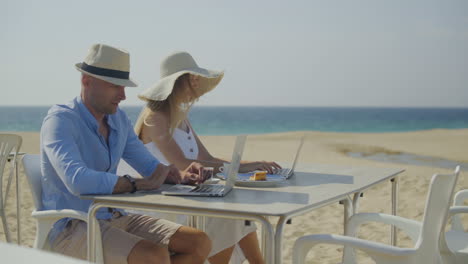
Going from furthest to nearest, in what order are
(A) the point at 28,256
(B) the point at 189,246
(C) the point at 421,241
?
(B) the point at 189,246 < (C) the point at 421,241 < (A) the point at 28,256

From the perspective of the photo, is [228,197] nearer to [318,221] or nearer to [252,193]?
[252,193]

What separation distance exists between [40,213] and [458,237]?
1857mm

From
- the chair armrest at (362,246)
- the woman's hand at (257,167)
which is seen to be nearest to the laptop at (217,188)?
the chair armrest at (362,246)

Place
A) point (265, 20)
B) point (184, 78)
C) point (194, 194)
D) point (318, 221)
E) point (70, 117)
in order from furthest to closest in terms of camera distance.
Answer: point (265, 20) < point (318, 221) < point (184, 78) < point (70, 117) < point (194, 194)

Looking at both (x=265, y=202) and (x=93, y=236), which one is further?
(x=93, y=236)

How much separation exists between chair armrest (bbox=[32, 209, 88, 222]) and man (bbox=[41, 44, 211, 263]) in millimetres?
66

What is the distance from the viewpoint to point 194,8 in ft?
157

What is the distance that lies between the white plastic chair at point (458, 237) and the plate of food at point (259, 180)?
0.77 m

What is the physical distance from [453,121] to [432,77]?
13.3 feet

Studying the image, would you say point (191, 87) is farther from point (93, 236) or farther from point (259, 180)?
point (93, 236)

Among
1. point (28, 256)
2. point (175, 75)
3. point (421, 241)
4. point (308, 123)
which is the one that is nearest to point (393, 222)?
point (421, 241)

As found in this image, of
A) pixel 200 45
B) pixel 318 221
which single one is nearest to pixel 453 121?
pixel 200 45

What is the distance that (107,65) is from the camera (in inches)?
103

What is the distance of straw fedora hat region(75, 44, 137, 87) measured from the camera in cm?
260
